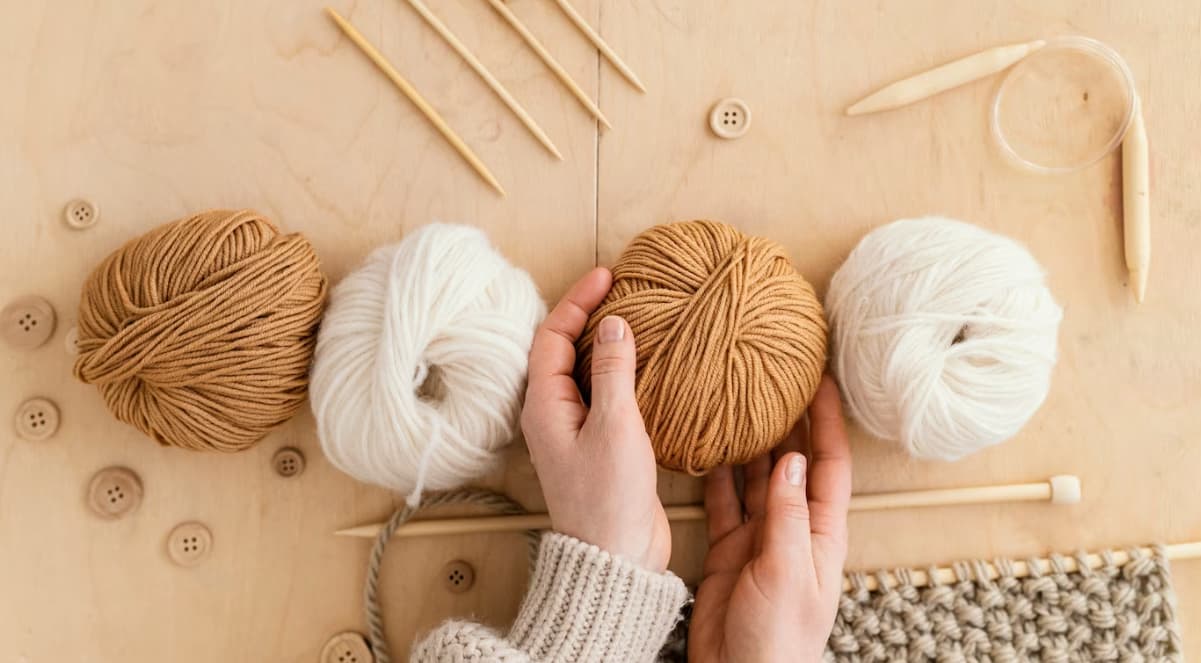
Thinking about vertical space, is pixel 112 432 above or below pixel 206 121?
below

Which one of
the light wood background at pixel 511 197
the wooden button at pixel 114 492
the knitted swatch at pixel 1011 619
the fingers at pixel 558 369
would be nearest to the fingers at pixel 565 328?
the fingers at pixel 558 369

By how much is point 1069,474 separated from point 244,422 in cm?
89

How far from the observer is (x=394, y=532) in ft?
3.22

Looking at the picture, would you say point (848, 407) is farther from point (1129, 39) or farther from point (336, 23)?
point (336, 23)

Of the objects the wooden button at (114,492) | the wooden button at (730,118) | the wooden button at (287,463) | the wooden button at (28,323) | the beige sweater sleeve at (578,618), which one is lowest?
the beige sweater sleeve at (578,618)

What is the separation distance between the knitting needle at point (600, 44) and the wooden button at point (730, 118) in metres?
0.09

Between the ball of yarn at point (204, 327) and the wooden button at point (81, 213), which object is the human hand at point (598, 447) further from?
the wooden button at point (81, 213)

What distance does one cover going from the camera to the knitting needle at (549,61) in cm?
102

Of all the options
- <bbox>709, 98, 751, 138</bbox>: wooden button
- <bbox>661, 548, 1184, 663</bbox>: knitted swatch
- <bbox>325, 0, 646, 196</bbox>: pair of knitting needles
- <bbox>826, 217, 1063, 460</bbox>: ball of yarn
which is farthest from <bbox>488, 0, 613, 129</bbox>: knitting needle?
<bbox>661, 548, 1184, 663</bbox>: knitted swatch

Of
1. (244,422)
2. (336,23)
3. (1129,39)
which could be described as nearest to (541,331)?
(244,422)

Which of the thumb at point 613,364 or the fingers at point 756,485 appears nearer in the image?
the thumb at point 613,364

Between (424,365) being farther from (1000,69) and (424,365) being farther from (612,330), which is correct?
(1000,69)

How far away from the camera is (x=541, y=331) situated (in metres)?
0.91

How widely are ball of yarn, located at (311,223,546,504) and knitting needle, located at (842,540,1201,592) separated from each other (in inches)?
17.2
